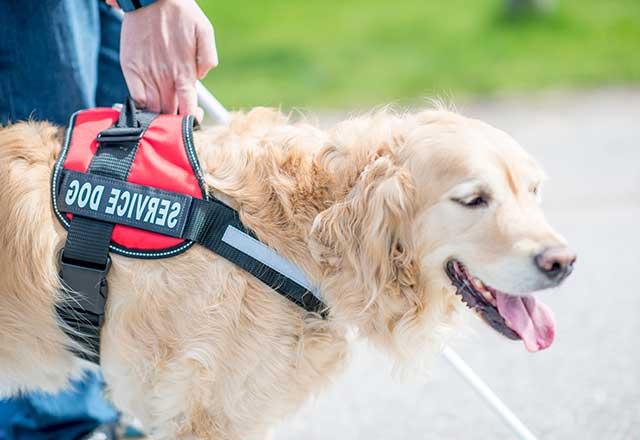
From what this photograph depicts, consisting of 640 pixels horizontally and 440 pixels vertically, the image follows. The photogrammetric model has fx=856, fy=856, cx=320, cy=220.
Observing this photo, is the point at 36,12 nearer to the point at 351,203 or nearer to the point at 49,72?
the point at 49,72

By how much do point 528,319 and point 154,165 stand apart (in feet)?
4.13

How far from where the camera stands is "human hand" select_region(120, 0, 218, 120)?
9.14ft

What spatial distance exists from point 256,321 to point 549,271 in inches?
34.5

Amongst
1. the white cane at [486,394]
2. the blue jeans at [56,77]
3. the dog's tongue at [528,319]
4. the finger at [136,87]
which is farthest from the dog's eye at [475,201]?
the blue jeans at [56,77]

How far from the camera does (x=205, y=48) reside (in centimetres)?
287

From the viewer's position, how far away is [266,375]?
8.63ft

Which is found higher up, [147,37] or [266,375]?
[147,37]

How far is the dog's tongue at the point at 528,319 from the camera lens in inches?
104

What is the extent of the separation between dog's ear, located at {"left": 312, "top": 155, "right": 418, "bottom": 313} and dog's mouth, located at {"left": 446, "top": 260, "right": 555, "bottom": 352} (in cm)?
15

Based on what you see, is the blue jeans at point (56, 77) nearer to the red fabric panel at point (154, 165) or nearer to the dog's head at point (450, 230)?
the red fabric panel at point (154, 165)

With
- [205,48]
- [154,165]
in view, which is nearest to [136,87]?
[205,48]

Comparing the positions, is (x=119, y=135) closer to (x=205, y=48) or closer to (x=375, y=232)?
(x=205, y=48)

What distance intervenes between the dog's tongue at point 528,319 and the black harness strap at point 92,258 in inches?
47.7

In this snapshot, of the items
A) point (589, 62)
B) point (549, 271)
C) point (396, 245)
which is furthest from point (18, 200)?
point (589, 62)
